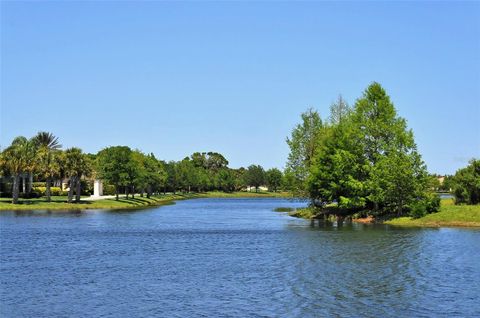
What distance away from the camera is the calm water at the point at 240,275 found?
26.3 meters

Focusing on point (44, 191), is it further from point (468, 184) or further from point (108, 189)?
point (468, 184)

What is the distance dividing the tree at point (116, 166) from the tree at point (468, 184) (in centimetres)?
7589

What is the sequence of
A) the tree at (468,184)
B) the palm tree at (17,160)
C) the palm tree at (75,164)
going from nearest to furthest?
the tree at (468,184) → the palm tree at (17,160) → the palm tree at (75,164)

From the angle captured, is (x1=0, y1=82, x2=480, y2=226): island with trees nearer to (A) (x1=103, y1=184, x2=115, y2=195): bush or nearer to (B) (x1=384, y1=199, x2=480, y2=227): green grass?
(B) (x1=384, y1=199, x2=480, y2=227): green grass

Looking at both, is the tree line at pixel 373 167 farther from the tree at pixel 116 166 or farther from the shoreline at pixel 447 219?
the tree at pixel 116 166

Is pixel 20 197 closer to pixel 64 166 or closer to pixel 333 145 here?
pixel 64 166

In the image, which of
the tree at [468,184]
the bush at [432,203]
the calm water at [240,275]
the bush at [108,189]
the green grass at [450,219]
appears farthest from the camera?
the bush at [108,189]

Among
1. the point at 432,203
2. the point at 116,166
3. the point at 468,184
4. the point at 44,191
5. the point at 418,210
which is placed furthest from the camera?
the point at 116,166

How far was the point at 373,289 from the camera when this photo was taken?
30641mm

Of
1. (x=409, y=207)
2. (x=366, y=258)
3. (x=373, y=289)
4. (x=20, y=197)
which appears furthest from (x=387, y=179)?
(x=20, y=197)

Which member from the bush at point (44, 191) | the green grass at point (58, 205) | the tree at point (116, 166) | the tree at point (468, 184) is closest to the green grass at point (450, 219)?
the tree at point (468, 184)

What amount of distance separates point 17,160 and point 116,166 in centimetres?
3489

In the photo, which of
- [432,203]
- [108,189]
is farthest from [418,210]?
[108,189]

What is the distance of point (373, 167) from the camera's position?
266ft
